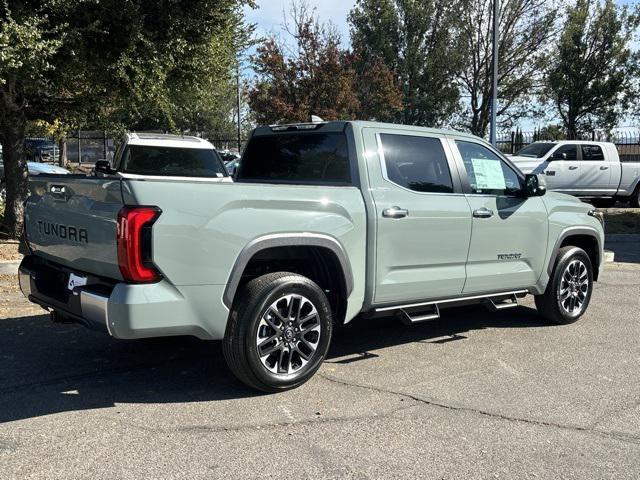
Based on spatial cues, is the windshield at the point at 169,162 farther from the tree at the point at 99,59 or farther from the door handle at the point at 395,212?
the door handle at the point at 395,212

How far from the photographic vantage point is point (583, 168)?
56.4 feet

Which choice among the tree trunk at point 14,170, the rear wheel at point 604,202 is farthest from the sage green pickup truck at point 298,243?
the rear wheel at point 604,202

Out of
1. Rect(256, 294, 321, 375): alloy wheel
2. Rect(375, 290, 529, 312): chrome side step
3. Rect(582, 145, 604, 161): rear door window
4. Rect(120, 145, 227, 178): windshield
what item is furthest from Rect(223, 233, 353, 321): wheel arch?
Rect(582, 145, 604, 161): rear door window

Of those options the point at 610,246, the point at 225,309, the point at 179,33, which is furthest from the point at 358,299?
the point at 610,246

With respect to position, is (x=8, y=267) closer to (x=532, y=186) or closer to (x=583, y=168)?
(x=532, y=186)

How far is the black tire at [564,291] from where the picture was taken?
20.9 ft

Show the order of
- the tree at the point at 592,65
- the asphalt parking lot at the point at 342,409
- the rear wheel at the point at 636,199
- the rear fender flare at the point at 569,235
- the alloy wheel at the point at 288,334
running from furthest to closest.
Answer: the tree at the point at 592,65, the rear wheel at the point at 636,199, the rear fender flare at the point at 569,235, the alloy wheel at the point at 288,334, the asphalt parking lot at the point at 342,409

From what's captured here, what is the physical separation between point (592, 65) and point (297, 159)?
27.7 metres

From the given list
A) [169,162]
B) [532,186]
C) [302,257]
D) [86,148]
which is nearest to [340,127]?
[302,257]

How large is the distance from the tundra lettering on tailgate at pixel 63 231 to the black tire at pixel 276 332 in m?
1.09

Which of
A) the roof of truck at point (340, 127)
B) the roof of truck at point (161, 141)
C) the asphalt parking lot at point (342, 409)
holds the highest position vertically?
the roof of truck at point (161, 141)

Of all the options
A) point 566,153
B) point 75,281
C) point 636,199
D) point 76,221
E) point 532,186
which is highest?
point 566,153

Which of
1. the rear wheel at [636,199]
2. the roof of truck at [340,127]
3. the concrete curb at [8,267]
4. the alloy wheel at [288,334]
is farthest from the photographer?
the rear wheel at [636,199]

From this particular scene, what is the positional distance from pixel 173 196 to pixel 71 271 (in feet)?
3.62
